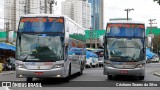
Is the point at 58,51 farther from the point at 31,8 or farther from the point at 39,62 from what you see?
the point at 31,8

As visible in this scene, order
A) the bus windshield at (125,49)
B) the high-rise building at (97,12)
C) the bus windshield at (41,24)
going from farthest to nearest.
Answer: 1. the high-rise building at (97,12)
2. the bus windshield at (125,49)
3. the bus windshield at (41,24)

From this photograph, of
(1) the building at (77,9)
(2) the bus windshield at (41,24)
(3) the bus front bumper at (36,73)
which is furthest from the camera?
(1) the building at (77,9)

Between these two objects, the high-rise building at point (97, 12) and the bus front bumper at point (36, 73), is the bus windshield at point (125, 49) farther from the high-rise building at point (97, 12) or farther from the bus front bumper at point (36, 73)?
the high-rise building at point (97, 12)

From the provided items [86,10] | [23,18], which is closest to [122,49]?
[23,18]

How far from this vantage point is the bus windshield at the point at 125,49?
2155cm

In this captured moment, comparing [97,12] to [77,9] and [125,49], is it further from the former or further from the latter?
[125,49]

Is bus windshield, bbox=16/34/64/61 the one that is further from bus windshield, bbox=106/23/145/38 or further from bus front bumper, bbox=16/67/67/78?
bus windshield, bbox=106/23/145/38

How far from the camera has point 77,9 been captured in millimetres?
63750

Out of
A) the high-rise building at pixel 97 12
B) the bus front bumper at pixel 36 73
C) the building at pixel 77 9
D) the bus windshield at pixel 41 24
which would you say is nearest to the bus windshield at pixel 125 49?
the bus windshield at pixel 41 24

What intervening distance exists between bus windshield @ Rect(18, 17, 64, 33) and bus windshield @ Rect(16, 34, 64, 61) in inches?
12.7

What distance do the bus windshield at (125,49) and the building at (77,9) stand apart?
1428 inches

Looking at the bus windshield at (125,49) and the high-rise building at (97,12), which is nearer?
the bus windshield at (125,49)

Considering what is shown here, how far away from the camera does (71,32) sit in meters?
22.1

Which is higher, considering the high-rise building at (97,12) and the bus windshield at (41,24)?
the high-rise building at (97,12)
